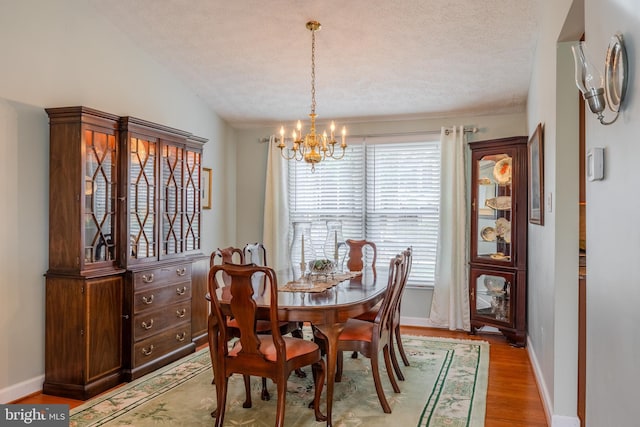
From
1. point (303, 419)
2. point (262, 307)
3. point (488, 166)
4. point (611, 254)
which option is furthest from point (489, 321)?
point (611, 254)

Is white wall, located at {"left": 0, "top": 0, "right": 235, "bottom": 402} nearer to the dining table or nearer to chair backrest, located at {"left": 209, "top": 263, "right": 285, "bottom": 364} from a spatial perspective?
the dining table

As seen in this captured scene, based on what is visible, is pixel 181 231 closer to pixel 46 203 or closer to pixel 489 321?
pixel 46 203

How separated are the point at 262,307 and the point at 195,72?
2954 millimetres

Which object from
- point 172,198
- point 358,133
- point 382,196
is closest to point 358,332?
point 172,198

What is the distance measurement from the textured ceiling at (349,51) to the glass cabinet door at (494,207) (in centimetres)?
65

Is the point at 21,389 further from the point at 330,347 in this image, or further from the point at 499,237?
the point at 499,237

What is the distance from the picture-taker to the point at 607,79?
1.42 m

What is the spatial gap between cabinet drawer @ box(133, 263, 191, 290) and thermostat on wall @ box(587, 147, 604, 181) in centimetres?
318

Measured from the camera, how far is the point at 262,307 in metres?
2.67

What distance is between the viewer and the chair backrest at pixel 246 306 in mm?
2463

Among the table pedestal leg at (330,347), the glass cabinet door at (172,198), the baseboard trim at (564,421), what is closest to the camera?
the baseboard trim at (564,421)

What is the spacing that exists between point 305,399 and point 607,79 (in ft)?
8.72

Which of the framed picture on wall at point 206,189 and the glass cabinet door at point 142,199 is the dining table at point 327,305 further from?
the framed picture on wall at point 206,189

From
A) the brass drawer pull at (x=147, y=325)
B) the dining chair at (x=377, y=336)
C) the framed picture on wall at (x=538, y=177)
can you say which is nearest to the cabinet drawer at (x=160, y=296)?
the brass drawer pull at (x=147, y=325)
